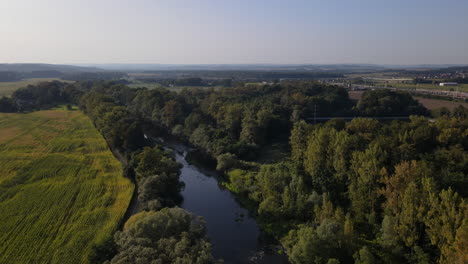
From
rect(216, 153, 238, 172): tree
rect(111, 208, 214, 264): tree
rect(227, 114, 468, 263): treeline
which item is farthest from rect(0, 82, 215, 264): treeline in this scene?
rect(227, 114, 468, 263): treeline

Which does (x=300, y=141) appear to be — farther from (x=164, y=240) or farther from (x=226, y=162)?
(x=164, y=240)

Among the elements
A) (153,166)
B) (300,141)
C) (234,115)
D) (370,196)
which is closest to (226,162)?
(300,141)

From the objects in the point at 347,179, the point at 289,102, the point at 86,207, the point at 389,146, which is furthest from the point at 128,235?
the point at 289,102

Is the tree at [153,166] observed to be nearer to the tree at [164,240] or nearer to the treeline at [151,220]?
the treeline at [151,220]

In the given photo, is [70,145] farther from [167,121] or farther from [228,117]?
[228,117]

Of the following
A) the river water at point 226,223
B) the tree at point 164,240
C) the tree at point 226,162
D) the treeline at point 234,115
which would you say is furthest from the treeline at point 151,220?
the treeline at point 234,115

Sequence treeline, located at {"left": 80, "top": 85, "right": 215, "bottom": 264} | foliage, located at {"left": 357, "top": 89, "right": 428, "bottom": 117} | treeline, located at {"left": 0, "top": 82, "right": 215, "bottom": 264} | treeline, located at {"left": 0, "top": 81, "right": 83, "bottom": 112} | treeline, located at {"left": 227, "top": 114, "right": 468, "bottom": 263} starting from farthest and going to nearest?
treeline, located at {"left": 0, "top": 81, "right": 83, "bottom": 112} < foliage, located at {"left": 357, "top": 89, "right": 428, "bottom": 117} < treeline, located at {"left": 227, "top": 114, "right": 468, "bottom": 263} < treeline, located at {"left": 0, "top": 82, "right": 215, "bottom": 264} < treeline, located at {"left": 80, "top": 85, "right": 215, "bottom": 264}

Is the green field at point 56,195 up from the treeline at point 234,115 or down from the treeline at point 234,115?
down

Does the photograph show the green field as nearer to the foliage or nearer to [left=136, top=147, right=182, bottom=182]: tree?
[left=136, top=147, right=182, bottom=182]: tree
